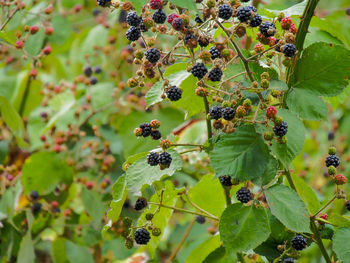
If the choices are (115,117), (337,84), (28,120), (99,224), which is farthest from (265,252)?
(28,120)

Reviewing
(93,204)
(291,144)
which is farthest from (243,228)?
(93,204)

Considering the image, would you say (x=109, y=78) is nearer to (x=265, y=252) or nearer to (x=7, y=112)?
(x=7, y=112)

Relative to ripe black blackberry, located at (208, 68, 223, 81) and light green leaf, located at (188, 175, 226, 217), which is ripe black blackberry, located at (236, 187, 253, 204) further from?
light green leaf, located at (188, 175, 226, 217)

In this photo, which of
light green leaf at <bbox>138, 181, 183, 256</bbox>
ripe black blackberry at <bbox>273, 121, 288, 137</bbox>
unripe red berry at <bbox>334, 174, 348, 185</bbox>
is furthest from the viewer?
light green leaf at <bbox>138, 181, 183, 256</bbox>

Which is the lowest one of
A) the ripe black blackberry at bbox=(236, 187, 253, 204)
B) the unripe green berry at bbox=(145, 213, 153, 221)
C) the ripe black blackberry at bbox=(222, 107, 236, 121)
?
the unripe green berry at bbox=(145, 213, 153, 221)

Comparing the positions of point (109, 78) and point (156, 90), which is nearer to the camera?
point (156, 90)

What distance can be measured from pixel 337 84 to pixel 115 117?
1.46 meters

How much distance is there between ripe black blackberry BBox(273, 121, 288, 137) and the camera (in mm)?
901

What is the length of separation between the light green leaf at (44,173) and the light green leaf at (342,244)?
124cm

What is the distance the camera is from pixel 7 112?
→ 5.45ft

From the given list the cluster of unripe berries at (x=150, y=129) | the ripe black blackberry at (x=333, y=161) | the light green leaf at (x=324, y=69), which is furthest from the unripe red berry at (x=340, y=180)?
the cluster of unripe berries at (x=150, y=129)

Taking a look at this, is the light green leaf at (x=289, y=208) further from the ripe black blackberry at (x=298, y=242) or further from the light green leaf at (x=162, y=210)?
the light green leaf at (x=162, y=210)

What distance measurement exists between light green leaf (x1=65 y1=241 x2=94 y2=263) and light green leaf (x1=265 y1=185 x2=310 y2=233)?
106 cm

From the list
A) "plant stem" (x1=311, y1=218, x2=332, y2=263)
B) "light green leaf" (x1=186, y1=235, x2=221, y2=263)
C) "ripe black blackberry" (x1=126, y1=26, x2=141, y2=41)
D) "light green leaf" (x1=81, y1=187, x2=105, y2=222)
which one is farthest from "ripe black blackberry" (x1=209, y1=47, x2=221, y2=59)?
"light green leaf" (x1=81, y1=187, x2=105, y2=222)
